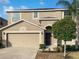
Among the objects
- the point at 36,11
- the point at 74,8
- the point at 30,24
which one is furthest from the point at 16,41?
the point at 74,8

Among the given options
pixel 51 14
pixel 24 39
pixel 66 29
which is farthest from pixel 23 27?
pixel 66 29

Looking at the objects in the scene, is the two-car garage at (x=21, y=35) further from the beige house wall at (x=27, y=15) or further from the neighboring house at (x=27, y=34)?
the beige house wall at (x=27, y=15)

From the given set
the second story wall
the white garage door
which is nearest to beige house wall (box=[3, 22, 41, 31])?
the white garage door

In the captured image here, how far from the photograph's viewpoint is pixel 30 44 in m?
34.4

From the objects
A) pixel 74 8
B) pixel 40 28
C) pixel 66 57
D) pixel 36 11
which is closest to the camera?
pixel 66 57

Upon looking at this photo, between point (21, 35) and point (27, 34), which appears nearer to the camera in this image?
point (27, 34)

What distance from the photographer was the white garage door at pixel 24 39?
113 ft

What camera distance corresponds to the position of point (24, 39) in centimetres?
3453

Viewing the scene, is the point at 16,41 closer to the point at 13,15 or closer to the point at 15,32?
the point at 15,32

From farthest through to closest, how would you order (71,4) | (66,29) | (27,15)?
(27,15) → (71,4) → (66,29)

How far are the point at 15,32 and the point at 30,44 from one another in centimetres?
305

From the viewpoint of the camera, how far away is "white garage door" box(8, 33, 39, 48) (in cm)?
3438

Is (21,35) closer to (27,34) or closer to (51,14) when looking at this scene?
(27,34)

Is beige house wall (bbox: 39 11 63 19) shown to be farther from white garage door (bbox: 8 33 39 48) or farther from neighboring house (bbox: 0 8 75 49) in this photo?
white garage door (bbox: 8 33 39 48)
